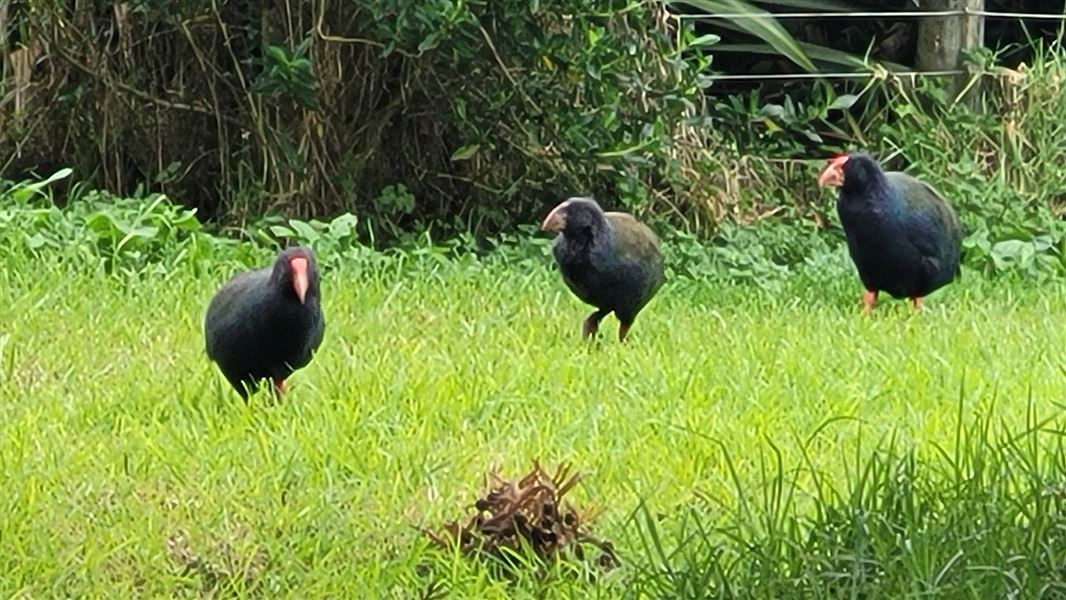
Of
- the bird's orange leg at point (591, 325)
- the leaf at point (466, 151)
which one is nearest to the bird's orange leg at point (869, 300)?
the bird's orange leg at point (591, 325)

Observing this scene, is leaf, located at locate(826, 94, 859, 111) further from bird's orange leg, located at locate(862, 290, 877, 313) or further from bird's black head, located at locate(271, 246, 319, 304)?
bird's black head, located at locate(271, 246, 319, 304)

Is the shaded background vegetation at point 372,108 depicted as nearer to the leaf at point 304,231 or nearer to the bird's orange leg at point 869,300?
the leaf at point 304,231

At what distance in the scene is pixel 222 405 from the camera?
16.9ft

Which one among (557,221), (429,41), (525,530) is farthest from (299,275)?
(429,41)

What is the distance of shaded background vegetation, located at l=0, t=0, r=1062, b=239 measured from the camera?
7.96 m

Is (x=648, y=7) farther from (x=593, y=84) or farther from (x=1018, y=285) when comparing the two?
(x=1018, y=285)

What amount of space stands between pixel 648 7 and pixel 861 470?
4614 millimetres

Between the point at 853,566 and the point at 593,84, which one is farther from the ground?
the point at 853,566

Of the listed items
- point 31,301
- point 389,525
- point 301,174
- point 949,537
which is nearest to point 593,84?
point 301,174

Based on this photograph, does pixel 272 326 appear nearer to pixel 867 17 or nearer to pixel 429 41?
pixel 429 41

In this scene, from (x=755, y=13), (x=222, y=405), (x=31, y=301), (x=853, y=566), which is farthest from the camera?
(x=755, y=13)

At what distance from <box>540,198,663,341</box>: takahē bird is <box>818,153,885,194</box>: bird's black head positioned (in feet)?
4.06

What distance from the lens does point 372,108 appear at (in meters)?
8.32

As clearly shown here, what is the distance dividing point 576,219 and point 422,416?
131 cm
